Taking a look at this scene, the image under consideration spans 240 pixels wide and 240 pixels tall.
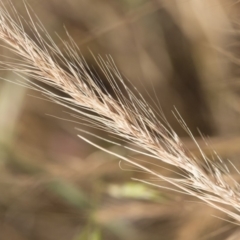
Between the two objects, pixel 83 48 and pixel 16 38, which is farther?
pixel 83 48

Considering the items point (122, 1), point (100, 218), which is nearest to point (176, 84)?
point (122, 1)

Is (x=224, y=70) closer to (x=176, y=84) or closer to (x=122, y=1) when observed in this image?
(x=176, y=84)

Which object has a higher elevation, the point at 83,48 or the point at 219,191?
the point at 83,48

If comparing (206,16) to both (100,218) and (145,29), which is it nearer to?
(145,29)

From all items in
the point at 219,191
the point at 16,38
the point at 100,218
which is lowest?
the point at 100,218

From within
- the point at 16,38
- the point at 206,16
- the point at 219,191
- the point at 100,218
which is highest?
the point at 16,38

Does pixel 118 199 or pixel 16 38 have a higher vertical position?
pixel 16 38

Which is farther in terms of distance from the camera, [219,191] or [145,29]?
[145,29]

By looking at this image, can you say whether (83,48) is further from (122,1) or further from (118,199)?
(118,199)

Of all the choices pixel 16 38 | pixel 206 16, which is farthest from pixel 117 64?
pixel 16 38
